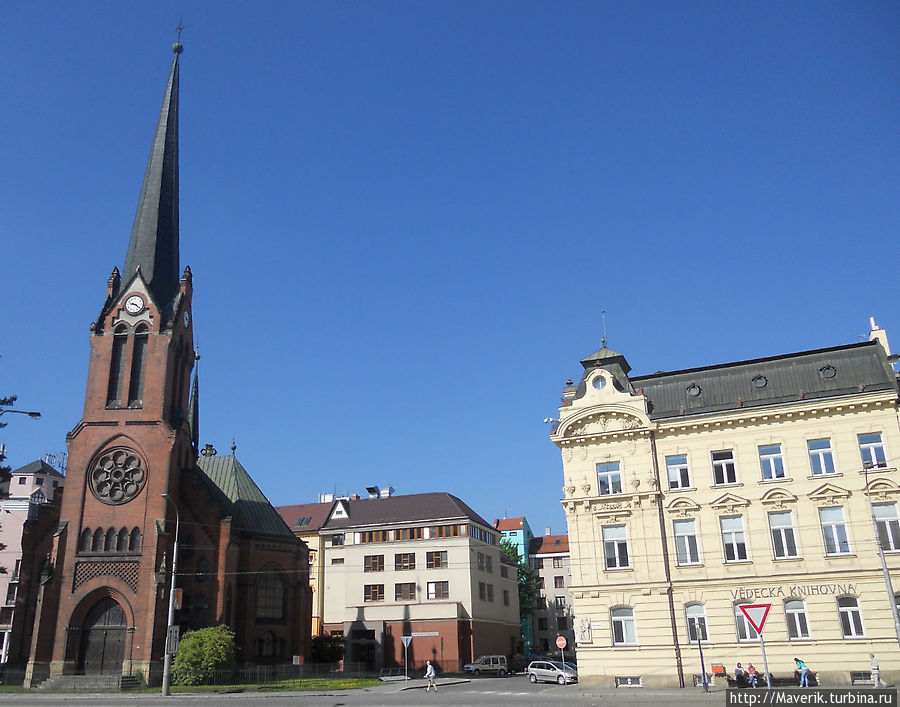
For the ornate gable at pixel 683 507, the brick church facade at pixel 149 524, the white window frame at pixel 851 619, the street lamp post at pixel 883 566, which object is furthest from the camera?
the brick church facade at pixel 149 524

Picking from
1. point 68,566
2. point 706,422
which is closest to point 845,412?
point 706,422

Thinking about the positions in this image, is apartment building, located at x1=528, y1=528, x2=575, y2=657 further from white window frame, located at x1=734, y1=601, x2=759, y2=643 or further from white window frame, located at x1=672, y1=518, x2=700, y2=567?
white window frame, located at x1=734, y1=601, x2=759, y2=643

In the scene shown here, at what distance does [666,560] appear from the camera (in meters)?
36.6

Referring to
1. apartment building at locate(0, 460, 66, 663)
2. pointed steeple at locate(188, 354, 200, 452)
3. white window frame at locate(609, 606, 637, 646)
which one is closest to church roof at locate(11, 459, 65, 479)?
apartment building at locate(0, 460, 66, 663)

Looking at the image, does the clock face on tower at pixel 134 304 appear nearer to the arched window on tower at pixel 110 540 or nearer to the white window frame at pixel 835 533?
the arched window on tower at pixel 110 540

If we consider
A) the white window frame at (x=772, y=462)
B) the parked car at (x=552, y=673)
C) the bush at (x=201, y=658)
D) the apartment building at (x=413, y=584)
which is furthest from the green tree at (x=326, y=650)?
the white window frame at (x=772, y=462)

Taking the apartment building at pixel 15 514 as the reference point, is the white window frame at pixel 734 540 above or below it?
below

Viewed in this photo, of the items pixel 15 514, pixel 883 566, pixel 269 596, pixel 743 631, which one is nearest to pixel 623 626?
pixel 743 631

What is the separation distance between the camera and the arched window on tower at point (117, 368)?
52.7 meters

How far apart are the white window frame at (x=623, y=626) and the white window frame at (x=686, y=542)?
346 centimetres

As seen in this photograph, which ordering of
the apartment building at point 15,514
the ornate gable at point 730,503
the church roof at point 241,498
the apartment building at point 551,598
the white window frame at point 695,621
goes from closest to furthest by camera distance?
the white window frame at point 695,621
the ornate gable at point 730,503
the church roof at point 241,498
the apartment building at point 15,514
the apartment building at point 551,598

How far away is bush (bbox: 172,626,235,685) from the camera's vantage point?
43.1 meters

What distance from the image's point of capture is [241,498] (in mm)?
60625

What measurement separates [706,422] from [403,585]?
3811cm
